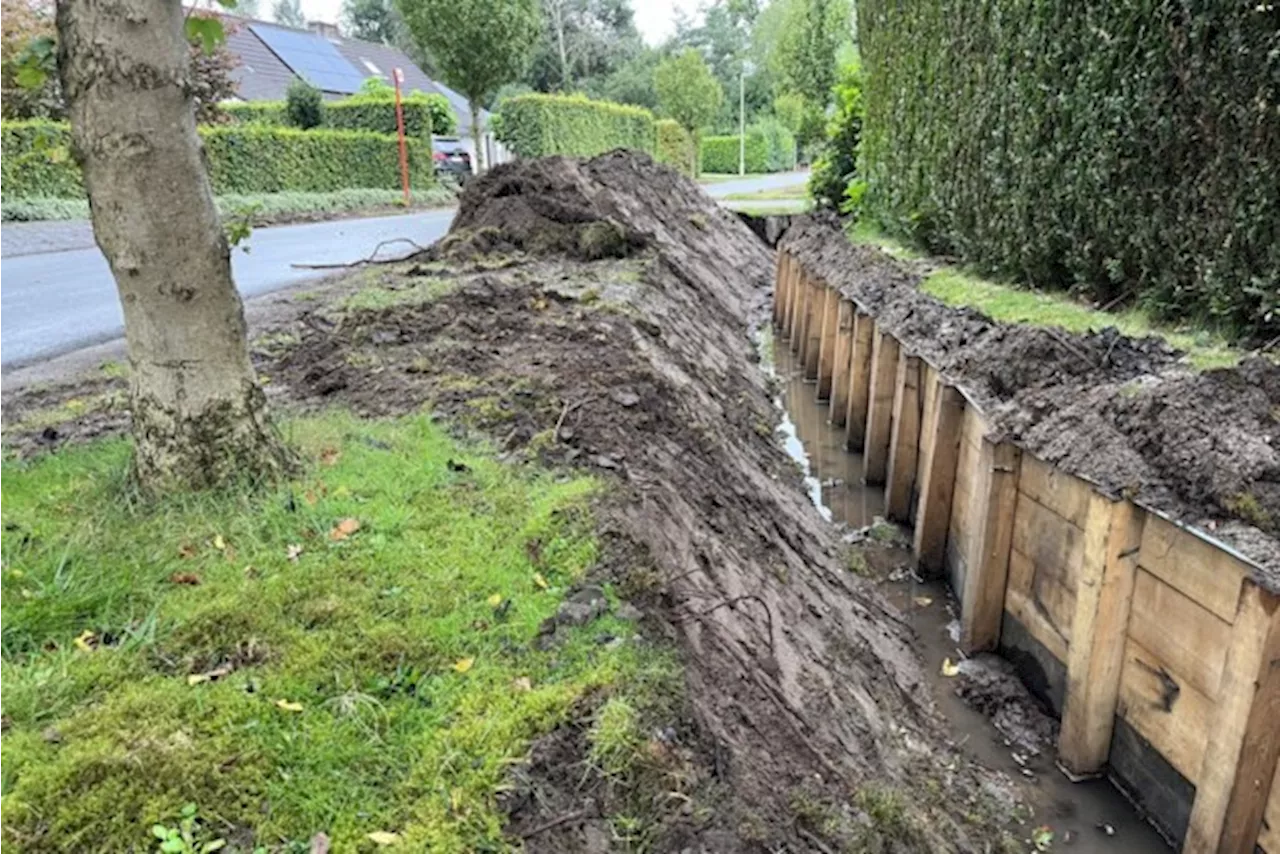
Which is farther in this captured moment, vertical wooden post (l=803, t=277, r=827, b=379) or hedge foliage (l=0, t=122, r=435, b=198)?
hedge foliage (l=0, t=122, r=435, b=198)

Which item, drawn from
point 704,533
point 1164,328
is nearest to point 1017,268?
point 1164,328

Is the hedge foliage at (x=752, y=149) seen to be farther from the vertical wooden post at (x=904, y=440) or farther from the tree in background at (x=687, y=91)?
the vertical wooden post at (x=904, y=440)

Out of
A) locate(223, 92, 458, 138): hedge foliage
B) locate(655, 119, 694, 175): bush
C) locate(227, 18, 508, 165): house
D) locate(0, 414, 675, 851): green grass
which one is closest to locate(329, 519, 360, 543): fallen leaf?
locate(0, 414, 675, 851): green grass

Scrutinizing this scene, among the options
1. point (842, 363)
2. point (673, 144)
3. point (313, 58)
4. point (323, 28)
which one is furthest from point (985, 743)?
point (323, 28)

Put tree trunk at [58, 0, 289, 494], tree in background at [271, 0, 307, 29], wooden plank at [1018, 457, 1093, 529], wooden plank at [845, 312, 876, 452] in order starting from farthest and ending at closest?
tree in background at [271, 0, 307, 29], wooden plank at [845, 312, 876, 452], wooden plank at [1018, 457, 1093, 529], tree trunk at [58, 0, 289, 494]

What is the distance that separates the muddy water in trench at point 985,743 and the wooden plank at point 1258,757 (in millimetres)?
562

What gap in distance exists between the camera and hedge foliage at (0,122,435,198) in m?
17.5

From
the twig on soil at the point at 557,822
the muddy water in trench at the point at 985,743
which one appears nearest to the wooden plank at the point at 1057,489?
the muddy water in trench at the point at 985,743

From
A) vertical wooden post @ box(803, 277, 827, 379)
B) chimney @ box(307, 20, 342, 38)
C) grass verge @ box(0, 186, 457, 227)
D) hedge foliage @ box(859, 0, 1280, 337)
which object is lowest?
vertical wooden post @ box(803, 277, 827, 379)

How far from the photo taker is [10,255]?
1300cm

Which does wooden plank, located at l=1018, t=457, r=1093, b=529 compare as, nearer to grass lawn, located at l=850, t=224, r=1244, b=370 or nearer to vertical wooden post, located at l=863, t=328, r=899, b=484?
grass lawn, located at l=850, t=224, r=1244, b=370

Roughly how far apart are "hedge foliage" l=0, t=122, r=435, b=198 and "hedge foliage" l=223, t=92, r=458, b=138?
3.21 ft

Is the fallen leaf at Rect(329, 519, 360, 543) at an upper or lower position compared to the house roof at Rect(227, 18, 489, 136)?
lower

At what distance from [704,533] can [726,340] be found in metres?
7.50
